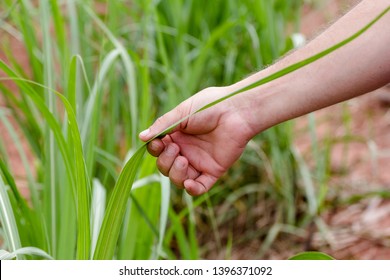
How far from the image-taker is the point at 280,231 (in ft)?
6.23

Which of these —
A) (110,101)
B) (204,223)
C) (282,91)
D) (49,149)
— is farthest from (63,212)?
Answer: (204,223)

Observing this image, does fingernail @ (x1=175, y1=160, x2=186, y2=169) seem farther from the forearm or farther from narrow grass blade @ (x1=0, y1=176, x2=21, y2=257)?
narrow grass blade @ (x1=0, y1=176, x2=21, y2=257)

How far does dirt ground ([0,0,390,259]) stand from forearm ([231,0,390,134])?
1.49 feet

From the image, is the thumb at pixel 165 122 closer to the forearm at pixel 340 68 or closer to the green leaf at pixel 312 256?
the forearm at pixel 340 68

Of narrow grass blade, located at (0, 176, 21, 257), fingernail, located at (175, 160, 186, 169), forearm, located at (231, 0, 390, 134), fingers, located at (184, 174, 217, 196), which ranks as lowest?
narrow grass blade, located at (0, 176, 21, 257)

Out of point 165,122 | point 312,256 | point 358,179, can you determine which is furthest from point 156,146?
point 358,179

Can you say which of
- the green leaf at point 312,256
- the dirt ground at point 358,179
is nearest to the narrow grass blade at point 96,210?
the green leaf at point 312,256

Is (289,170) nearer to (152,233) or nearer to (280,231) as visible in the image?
(280,231)

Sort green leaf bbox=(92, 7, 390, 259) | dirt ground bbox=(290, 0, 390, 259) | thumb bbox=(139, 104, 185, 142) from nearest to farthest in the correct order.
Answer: green leaf bbox=(92, 7, 390, 259) < thumb bbox=(139, 104, 185, 142) < dirt ground bbox=(290, 0, 390, 259)

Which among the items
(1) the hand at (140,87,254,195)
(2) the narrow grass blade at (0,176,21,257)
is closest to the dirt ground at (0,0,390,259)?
(1) the hand at (140,87,254,195)

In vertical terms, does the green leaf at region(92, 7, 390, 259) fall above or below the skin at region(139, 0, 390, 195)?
below

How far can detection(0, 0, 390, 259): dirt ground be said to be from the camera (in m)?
1.83

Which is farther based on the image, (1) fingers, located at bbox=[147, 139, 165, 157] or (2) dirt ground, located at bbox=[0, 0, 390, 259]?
(2) dirt ground, located at bbox=[0, 0, 390, 259]

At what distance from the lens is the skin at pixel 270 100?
0.95 m
